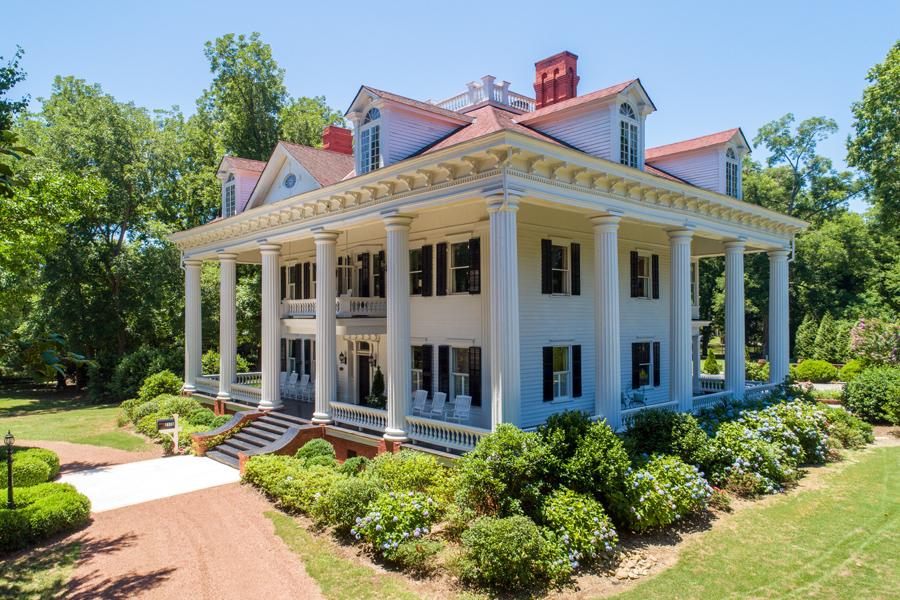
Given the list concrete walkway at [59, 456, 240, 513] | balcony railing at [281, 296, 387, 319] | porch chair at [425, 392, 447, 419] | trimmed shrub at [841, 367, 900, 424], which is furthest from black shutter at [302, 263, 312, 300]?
trimmed shrub at [841, 367, 900, 424]

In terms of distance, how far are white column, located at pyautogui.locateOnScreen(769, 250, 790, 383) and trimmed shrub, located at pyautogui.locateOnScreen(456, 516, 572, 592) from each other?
1839cm

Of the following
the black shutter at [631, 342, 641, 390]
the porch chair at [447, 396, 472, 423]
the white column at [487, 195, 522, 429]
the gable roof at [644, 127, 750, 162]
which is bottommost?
the porch chair at [447, 396, 472, 423]

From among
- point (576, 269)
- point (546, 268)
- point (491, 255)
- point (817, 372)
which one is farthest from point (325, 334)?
point (817, 372)

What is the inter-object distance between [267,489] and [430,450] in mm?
4314

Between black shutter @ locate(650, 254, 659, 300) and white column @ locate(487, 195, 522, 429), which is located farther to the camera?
black shutter @ locate(650, 254, 659, 300)

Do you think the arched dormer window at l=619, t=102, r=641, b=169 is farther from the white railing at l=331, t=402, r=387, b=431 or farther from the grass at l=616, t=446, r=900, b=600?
the white railing at l=331, t=402, r=387, b=431

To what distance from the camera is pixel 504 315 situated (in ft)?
41.7

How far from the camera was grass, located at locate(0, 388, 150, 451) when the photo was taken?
72.6ft

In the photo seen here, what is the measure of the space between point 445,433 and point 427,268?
619cm

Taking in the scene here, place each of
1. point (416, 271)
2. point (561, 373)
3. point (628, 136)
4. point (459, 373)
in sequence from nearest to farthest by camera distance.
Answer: point (628, 136)
point (459, 373)
point (561, 373)
point (416, 271)

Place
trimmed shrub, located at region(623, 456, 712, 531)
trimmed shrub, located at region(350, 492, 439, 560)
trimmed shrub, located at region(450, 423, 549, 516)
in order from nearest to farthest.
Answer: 1. trimmed shrub, located at region(350, 492, 439, 560)
2. trimmed shrub, located at region(450, 423, 549, 516)
3. trimmed shrub, located at region(623, 456, 712, 531)

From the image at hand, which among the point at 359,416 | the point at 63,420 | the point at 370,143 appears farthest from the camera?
the point at 63,420

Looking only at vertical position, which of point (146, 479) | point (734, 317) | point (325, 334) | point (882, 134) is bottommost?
point (146, 479)

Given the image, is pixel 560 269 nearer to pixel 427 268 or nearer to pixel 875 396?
pixel 427 268
